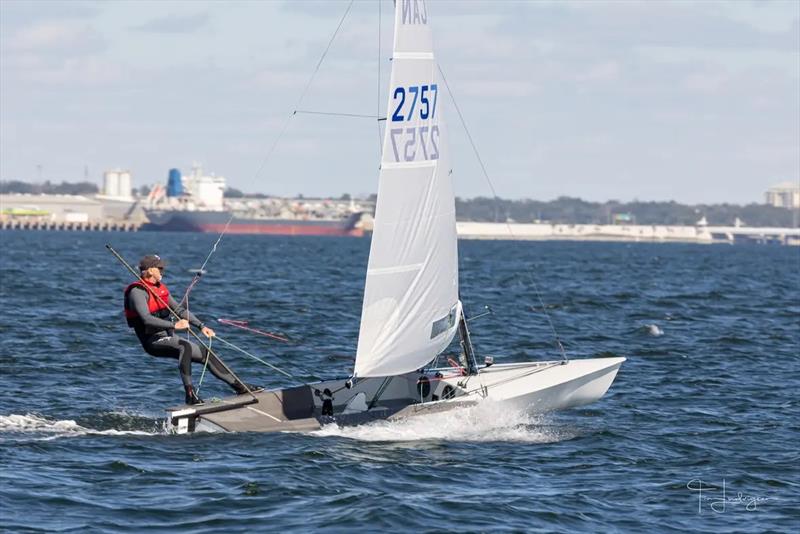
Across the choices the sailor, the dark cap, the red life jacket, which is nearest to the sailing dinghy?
the sailor

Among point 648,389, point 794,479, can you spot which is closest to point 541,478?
point 794,479

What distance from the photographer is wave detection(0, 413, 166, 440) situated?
603 inches

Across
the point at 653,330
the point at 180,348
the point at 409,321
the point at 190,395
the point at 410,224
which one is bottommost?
the point at 653,330

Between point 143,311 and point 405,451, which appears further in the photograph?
point 143,311

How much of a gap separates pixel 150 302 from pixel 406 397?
369 centimetres

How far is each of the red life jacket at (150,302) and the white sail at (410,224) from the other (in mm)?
2402

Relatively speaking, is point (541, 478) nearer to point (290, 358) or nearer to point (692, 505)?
point (692, 505)

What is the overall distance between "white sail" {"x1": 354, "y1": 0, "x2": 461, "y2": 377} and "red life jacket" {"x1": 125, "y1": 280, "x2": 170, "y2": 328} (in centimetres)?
240

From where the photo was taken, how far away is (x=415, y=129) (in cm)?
1634

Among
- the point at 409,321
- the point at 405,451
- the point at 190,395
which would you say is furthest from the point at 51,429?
the point at 409,321

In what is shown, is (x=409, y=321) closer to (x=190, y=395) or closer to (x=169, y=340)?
(x=190, y=395)

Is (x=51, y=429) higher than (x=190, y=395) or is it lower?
lower

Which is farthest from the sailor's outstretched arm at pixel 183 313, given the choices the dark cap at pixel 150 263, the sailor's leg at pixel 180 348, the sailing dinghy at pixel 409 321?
the sailing dinghy at pixel 409 321
